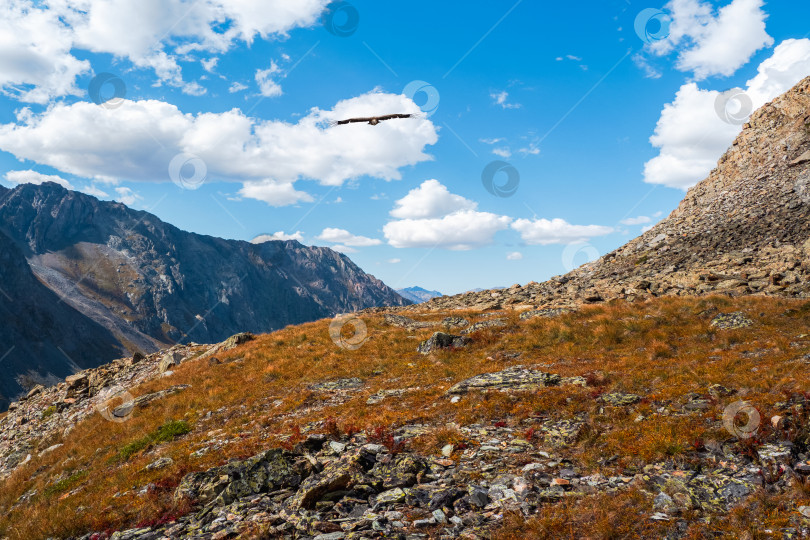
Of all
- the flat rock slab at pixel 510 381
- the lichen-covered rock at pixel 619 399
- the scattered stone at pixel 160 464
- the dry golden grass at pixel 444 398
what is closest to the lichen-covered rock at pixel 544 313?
the dry golden grass at pixel 444 398

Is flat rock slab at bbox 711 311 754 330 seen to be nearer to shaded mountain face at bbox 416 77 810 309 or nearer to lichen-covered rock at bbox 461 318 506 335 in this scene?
shaded mountain face at bbox 416 77 810 309

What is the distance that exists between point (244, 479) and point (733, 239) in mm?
57748

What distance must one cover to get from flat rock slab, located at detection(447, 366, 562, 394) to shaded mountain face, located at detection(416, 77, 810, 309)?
2316 centimetres

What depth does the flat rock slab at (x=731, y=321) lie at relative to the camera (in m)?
Result: 21.6

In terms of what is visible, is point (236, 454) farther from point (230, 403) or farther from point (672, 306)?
point (672, 306)

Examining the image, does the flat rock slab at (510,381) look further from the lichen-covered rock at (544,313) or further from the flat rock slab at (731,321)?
the lichen-covered rock at (544,313)

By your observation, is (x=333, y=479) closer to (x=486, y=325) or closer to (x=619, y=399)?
(x=619, y=399)

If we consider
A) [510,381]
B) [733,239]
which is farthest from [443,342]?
[733,239]

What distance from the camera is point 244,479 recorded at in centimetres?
1072

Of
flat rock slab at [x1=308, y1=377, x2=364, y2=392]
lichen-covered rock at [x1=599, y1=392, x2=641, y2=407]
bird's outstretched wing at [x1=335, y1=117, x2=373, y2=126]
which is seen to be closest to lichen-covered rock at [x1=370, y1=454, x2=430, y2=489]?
lichen-covered rock at [x1=599, y1=392, x2=641, y2=407]

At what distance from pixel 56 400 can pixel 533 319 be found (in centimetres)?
3627

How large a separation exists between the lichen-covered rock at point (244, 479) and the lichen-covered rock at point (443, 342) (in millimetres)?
15519

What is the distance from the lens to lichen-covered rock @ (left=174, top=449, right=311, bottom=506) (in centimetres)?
1046

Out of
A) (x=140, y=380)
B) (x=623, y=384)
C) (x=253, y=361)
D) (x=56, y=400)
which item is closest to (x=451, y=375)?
(x=623, y=384)
